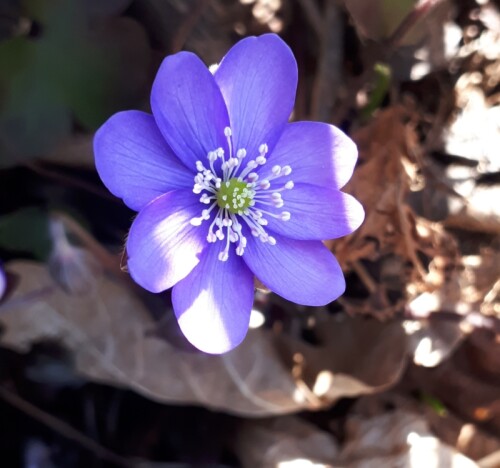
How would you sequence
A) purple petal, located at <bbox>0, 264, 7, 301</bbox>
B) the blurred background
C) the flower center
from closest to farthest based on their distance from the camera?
the flower center → purple petal, located at <bbox>0, 264, 7, 301</bbox> → the blurred background

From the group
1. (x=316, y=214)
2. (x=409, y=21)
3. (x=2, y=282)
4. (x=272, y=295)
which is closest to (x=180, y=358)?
(x=272, y=295)

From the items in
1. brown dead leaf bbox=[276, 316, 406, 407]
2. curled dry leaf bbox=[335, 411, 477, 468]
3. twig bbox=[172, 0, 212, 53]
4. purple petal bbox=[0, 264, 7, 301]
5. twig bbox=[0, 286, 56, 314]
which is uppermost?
twig bbox=[172, 0, 212, 53]

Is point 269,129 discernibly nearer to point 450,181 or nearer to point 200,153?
point 200,153

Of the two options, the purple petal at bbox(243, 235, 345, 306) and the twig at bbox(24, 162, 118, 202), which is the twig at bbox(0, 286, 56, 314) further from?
the purple petal at bbox(243, 235, 345, 306)

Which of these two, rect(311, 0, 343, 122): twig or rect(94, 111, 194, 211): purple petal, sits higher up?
rect(94, 111, 194, 211): purple petal

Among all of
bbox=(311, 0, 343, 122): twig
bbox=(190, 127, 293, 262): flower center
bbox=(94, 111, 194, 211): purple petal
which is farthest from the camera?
bbox=(311, 0, 343, 122): twig

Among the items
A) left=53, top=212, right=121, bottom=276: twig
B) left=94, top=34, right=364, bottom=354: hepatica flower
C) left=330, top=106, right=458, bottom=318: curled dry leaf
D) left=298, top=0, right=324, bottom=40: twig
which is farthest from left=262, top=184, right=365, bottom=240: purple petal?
left=298, top=0, right=324, bottom=40: twig
